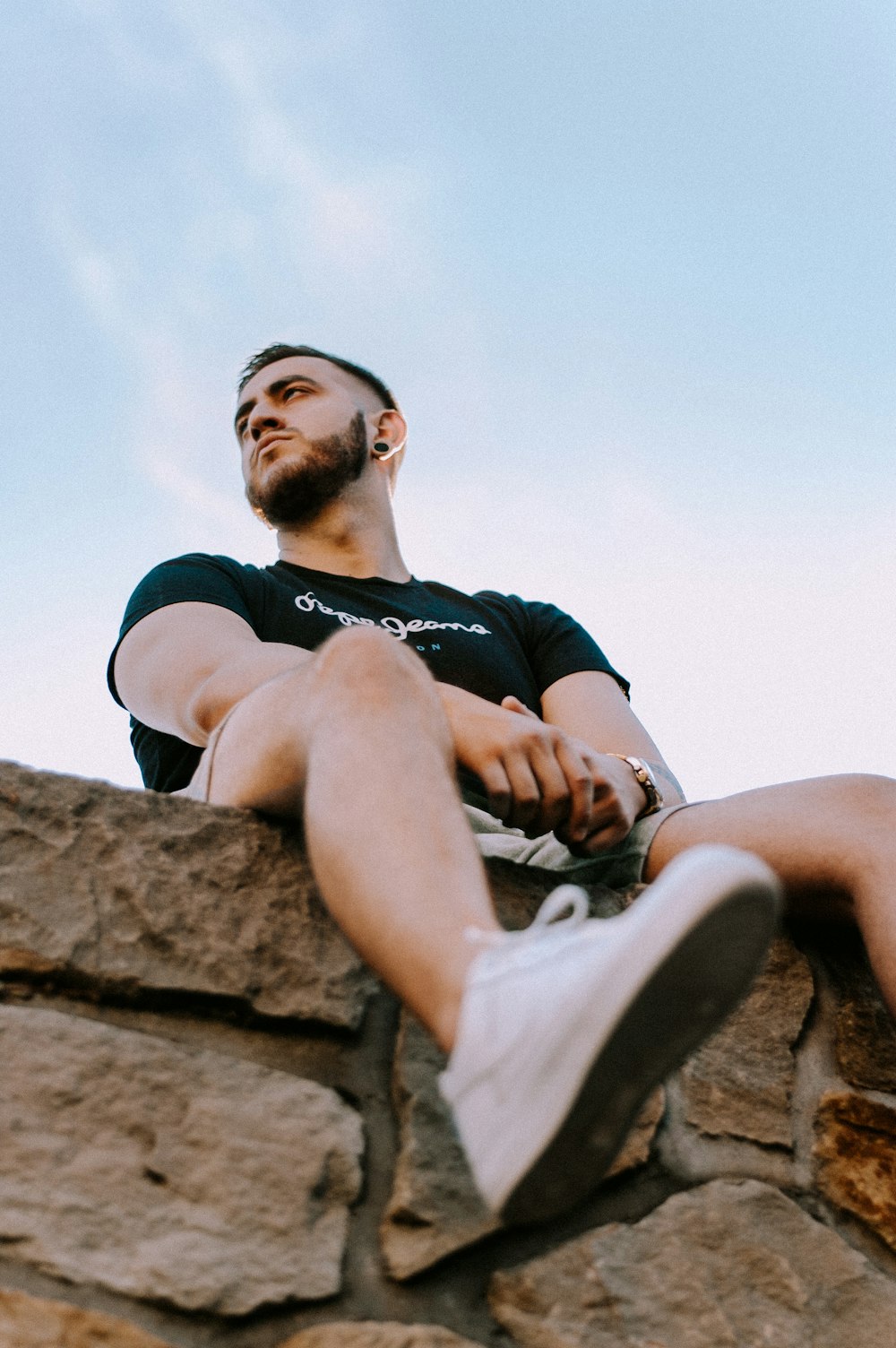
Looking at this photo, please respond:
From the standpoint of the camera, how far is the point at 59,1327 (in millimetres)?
1061

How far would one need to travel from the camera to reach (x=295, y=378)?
9.54 ft

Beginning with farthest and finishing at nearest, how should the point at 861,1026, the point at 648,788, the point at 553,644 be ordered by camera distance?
the point at 553,644 < the point at 648,788 < the point at 861,1026

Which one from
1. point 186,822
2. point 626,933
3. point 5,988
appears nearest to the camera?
point 626,933

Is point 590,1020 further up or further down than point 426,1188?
further up

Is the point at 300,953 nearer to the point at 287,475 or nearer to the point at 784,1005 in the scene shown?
the point at 784,1005

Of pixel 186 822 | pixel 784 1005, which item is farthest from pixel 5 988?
pixel 784 1005

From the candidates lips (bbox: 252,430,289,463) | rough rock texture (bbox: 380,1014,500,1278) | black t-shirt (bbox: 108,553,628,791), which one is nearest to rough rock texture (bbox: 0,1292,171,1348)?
rough rock texture (bbox: 380,1014,500,1278)

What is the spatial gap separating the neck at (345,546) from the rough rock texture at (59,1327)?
154 cm

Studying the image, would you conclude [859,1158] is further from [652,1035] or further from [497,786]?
[652,1035]

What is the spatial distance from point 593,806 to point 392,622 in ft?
2.54

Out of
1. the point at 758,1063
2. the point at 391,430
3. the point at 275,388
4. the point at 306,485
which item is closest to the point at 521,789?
the point at 758,1063

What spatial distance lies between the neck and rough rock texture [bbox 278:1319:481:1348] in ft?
4.94

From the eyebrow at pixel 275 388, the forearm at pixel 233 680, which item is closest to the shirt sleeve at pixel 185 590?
the forearm at pixel 233 680

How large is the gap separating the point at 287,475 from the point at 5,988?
1.50 metres
